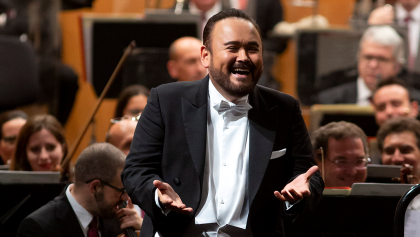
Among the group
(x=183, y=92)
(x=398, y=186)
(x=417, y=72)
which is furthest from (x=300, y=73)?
(x=183, y=92)

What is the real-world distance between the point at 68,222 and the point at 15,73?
2.53 meters

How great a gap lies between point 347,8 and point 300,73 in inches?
93.6

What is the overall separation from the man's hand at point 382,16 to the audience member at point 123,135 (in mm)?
3321

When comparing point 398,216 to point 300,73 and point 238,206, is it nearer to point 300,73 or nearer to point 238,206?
point 238,206

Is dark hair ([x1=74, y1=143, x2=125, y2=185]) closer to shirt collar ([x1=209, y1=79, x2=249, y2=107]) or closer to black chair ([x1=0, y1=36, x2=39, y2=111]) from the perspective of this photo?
shirt collar ([x1=209, y1=79, x2=249, y2=107])

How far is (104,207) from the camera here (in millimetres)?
2412

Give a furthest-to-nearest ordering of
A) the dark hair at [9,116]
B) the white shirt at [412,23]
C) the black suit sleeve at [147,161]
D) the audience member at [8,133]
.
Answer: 1. the white shirt at [412,23]
2. the dark hair at [9,116]
3. the audience member at [8,133]
4. the black suit sleeve at [147,161]

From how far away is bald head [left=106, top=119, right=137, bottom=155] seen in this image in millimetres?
2941

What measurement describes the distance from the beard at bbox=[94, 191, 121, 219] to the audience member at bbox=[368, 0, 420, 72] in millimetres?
3631

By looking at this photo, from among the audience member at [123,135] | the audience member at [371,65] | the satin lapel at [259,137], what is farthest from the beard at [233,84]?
the audience member at [371,65]

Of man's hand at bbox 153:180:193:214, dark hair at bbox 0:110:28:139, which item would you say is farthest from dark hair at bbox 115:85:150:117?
man's hand at bbox 153:180:193:214

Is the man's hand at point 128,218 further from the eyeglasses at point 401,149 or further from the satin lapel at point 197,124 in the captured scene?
the eyeglasses at point 401,149

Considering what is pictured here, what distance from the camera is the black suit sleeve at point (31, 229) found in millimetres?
2281

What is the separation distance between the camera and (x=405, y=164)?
2.85 metres
